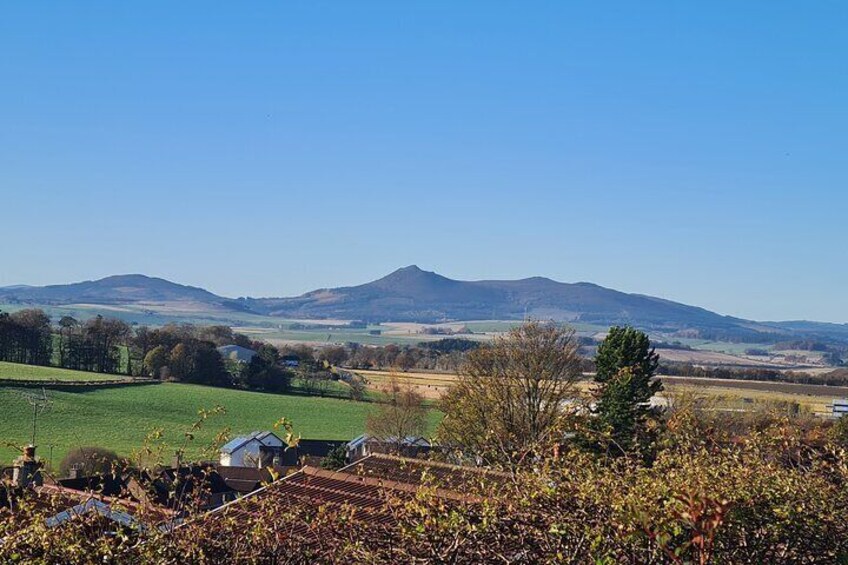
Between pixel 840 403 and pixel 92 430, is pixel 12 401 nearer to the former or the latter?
pixel 92 430

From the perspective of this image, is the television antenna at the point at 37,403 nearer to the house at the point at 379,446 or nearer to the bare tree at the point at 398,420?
the house at the point at 379,446

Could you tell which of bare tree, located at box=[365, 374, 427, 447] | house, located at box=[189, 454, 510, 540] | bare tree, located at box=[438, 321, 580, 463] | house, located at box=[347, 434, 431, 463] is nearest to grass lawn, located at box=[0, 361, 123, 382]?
house, located at box=[347, 434, 431, 463]

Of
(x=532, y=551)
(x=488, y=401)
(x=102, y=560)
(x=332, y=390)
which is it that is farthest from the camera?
(x=332, y=390)

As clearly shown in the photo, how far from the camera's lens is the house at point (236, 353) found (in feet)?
238

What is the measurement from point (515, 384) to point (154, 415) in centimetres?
3025

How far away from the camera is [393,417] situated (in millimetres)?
43750

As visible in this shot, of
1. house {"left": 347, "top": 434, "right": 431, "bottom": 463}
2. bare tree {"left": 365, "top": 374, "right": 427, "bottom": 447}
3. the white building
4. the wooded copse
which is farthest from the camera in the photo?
the wooded copse

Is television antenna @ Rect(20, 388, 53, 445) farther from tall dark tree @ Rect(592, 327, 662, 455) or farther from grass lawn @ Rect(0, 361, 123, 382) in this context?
tall dark tree @ Rect(592, 327, 662, 455)

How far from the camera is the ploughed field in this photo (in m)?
45.0

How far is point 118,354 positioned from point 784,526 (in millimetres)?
65972

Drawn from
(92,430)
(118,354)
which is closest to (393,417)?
(92,430)

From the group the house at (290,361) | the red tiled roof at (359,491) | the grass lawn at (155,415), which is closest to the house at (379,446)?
the grass lawn at (155,415)

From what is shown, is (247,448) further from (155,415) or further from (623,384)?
(623,384)

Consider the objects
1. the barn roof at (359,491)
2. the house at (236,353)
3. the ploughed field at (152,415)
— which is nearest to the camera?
the barn roof at (359,491)
